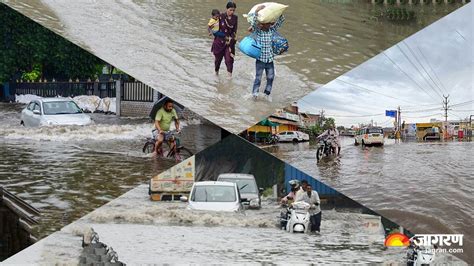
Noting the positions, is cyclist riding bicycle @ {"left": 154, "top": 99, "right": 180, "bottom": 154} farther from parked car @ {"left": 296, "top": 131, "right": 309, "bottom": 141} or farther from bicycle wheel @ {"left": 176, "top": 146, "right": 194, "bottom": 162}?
parked car @ {"left": 296, "top": 131, "right": 309, "bottom": 141}

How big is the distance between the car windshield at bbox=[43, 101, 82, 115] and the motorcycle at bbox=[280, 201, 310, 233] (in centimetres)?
153

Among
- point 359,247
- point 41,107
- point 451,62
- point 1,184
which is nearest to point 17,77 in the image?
point 41,107

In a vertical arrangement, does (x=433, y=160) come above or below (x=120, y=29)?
A: below

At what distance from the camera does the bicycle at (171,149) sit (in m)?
5.20

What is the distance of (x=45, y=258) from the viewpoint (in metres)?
5.04

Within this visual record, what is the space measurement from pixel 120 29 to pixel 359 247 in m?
2.16

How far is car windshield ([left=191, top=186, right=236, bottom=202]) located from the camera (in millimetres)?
5191

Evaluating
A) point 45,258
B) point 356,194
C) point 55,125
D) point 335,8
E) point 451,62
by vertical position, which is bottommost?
point 45,258

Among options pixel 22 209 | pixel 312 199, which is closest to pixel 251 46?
pixel 312 199

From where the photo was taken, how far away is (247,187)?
522 centimetres

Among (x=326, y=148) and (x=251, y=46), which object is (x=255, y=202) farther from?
(x=251, y=46)

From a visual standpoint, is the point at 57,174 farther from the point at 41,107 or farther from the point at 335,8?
the point at 335,8

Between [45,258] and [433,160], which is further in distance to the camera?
[433,160]

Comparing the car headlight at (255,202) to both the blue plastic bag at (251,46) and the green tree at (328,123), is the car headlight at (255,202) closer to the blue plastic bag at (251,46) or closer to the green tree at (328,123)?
the green tree at (328,123)
